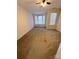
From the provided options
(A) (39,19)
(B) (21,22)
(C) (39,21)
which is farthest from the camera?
(C) (39,21)

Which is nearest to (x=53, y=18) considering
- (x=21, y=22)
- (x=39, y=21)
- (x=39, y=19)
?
(x=39, y=19)

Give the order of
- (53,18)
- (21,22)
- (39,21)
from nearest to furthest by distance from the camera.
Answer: (21,22) < (53,18) < (39,21)

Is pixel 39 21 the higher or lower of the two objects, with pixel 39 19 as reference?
lower

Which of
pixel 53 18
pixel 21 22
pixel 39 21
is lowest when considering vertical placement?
pixel 21 22

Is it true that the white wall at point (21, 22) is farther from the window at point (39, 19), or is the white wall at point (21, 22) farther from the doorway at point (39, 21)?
the window at point (39, 19)

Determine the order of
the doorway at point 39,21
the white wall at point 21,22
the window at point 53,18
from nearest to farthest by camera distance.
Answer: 1. the white wall at point 21,22
2. the window at point 53,18
3. the doorway at point 39,21

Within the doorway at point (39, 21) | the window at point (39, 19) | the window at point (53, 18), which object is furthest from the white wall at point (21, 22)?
the window at point (39, 19)

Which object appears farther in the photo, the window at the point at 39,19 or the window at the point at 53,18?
the window at the point at 39,19

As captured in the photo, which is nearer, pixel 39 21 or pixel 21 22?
pixel 21 22

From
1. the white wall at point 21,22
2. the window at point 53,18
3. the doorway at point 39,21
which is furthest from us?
the doorway at point 39,21

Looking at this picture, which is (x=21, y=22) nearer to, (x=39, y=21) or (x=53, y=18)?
(x=53, y=18)
